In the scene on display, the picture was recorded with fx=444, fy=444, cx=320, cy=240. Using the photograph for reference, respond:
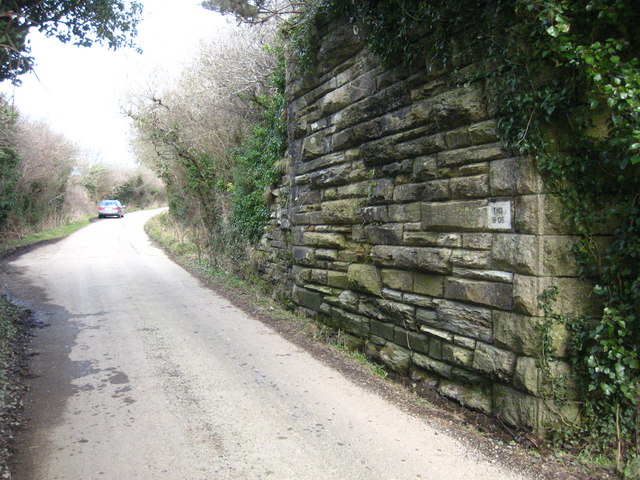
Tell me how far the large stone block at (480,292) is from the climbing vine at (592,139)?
351mm

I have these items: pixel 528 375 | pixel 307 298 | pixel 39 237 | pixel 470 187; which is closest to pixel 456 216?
pixel 470 187

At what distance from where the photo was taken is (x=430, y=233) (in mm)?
4355

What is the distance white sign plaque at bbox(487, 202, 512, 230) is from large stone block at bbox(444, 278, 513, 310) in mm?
477

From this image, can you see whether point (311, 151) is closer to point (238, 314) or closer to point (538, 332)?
point (238, 314)

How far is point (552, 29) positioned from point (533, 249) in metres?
1.57

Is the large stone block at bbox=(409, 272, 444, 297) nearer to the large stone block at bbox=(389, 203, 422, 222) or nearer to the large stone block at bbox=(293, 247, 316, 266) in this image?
the large stone block at bbox=(389, 203, 422, 222)

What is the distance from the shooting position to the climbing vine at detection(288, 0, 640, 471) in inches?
119

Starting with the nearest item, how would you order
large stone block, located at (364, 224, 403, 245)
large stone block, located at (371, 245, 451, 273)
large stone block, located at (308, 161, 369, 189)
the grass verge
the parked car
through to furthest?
1. large stone block, located at (371, 245, 451, 273)
2. large stone block, located at (364, 224, 403, 245)
3. large stone block, located at (308, 161, 369, 189)
4. the grass verge
5. the parked car

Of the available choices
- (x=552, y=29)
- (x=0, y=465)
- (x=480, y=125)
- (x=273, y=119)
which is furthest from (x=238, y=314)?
(x=552, y=29)

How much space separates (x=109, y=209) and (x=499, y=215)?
108 ft

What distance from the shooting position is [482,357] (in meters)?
3.78

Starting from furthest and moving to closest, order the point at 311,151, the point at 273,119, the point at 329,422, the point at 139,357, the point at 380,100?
the point at 273,119
the point at 311,151
the point at 139,357
the point at 380,100
the point at 329,422

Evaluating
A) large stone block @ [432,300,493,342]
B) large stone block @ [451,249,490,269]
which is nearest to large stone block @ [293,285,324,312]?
large stone block @ [432,300,493,342]

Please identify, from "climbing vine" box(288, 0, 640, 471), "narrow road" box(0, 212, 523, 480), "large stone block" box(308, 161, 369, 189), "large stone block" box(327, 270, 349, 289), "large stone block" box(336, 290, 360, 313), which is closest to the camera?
"climbing vine" box(288, 0, 640, 471)
